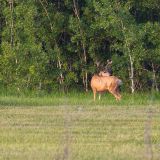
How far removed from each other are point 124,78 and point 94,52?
1.61 m

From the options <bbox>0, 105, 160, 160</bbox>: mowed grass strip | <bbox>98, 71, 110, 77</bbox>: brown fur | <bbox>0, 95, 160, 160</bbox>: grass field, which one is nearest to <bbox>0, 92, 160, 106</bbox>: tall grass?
<bbox>0, 95, 160, 160</bbox>: grass field

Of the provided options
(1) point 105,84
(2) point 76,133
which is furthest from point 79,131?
(1) point 105,84

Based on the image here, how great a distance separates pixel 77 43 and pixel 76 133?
1821 cm

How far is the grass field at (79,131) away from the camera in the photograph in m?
13.0

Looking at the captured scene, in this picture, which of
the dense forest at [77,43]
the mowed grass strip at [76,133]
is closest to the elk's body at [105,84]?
the dense forest at [77,43]

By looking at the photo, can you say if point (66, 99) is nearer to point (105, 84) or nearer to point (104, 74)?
point (105, 84)

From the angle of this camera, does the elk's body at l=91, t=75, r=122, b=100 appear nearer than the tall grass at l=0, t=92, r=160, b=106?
No

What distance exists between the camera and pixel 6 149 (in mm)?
13703

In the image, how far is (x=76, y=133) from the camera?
648 inches

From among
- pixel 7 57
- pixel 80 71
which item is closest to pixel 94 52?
A: pixel 80 71

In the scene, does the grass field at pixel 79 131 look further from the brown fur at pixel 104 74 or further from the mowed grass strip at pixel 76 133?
the brown fur at pixel 104 74

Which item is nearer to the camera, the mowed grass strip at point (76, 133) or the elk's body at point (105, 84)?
the mowed grass strip at point (76, 133)

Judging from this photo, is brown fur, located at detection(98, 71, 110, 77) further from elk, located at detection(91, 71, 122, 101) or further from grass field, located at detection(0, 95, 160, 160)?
grass field, located at detection(0, 95, 160, 160)

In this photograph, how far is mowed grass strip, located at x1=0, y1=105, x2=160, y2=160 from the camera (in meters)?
13.0
